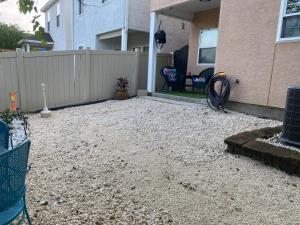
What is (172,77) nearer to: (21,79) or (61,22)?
(21,79)

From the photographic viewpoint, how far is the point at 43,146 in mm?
4367

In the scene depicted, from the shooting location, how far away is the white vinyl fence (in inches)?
272

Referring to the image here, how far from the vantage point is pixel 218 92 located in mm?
6539

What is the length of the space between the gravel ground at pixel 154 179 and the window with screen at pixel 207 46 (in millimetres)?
4296

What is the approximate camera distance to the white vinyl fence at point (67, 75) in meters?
6.90

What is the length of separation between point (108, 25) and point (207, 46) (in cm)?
527

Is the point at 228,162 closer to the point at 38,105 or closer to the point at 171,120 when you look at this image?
the point at 171,120

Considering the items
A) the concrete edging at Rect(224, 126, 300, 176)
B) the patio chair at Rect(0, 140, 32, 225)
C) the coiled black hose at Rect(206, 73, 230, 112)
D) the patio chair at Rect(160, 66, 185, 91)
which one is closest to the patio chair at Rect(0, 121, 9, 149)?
the patio chair at Rect(0, 140, 32, 225)

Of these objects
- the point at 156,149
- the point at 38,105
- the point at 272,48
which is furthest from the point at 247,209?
the point at 38,105

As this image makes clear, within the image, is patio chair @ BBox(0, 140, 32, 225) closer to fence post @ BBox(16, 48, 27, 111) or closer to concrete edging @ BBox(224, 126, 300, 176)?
concrete edging @ BBox(224, 126, 300, 176)

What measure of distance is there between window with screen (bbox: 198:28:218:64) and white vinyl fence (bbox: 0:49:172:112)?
2.20m

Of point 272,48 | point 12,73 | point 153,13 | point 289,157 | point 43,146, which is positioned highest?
point 153,13

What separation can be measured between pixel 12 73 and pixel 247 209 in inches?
266

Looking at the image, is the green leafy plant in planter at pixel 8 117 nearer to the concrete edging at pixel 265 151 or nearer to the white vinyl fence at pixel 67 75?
the white vinyl fence at pixel 67 75
